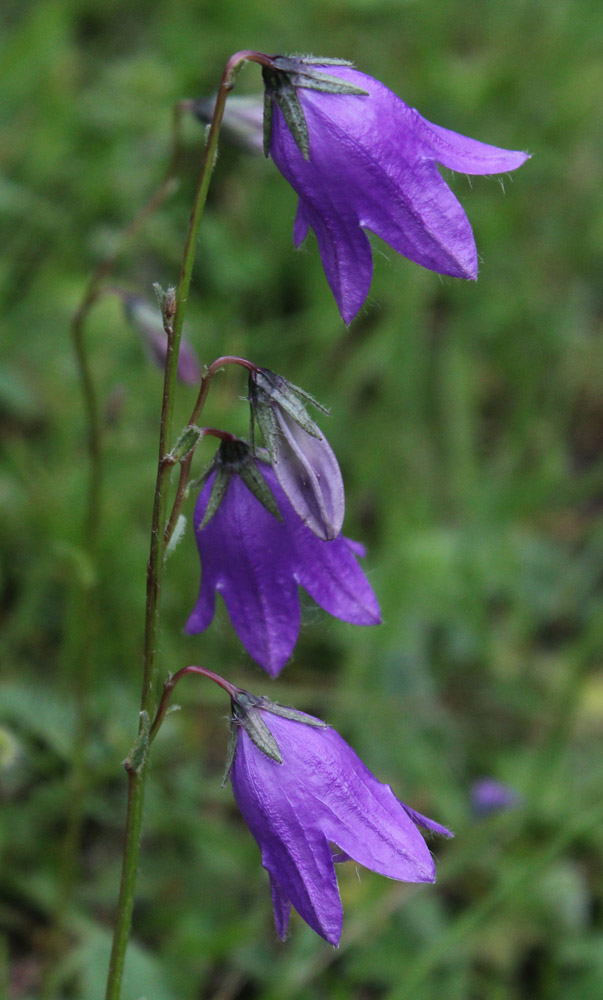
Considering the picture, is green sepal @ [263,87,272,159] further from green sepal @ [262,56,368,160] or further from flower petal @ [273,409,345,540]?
flower petal @ [273,409,345,540]

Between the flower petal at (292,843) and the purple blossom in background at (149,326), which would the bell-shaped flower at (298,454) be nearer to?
the flower petal at (292,843)

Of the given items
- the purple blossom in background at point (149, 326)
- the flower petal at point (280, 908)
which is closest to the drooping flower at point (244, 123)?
the purple blossom in background at point (149, 326)

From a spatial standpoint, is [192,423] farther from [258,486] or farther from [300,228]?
[300,228]

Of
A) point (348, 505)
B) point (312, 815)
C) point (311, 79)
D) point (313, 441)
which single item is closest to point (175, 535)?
point (313, 441)

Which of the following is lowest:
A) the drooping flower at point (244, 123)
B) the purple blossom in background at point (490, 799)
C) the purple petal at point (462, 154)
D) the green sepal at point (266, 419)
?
the purple blossom in background at point (490, 799)

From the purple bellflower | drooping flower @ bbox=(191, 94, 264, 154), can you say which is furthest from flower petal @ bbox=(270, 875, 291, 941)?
drooping flower @ bbox=(191, 94, 264, 154)

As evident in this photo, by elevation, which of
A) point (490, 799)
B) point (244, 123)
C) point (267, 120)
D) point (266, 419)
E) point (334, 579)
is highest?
point (244, 123)
